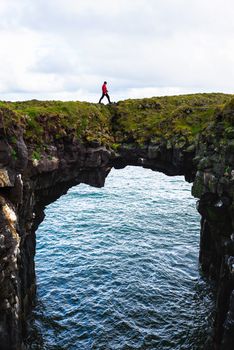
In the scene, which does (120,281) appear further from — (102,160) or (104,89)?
(104,89)

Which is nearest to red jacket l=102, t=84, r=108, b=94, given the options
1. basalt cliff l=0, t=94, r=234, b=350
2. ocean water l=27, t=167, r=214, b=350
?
basalt cliff l=0, t=94, r=234, b=350

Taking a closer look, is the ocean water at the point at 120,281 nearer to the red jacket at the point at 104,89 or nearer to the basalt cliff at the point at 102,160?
the basalt cliff at the point at 102,160

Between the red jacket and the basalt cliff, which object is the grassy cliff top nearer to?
the basalt cliff

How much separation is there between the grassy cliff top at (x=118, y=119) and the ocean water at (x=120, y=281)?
17965 millimetres

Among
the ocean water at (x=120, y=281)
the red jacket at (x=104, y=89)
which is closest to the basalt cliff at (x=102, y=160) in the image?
the red jacket at (x=104, y=89)

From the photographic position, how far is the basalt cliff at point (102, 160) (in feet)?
100

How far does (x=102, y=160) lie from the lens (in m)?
43.2

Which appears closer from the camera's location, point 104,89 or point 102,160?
point 102,160

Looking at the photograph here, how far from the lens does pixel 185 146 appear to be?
4119 cm

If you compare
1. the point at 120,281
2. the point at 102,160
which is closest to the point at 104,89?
the point at 102,160

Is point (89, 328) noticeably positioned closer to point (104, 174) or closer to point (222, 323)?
point (222, 323)

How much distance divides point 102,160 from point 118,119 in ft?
26.5

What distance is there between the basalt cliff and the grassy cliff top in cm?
12

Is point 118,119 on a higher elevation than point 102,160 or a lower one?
higher
